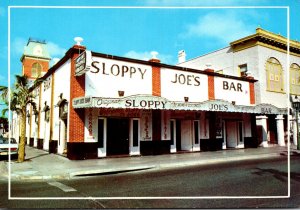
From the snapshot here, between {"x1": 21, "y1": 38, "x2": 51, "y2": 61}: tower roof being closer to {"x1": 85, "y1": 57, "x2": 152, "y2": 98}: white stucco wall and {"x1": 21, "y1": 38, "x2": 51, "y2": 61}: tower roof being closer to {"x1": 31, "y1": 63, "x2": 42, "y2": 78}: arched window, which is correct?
{"x1": 31, "y1": 63, "x2": 42, "y2": 78}: arched window

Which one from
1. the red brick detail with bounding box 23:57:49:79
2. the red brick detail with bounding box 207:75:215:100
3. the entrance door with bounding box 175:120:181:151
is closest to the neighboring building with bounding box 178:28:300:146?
the red brick detail with bounding box 207:75:215:100

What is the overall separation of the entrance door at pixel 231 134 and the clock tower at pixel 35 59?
35.4 meters

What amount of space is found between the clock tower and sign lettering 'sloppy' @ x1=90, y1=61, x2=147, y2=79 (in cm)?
3457

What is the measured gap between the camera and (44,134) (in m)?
22.2

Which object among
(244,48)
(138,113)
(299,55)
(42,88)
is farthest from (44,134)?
(299,55)

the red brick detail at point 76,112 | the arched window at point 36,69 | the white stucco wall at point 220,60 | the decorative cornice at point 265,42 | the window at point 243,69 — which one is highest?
the arched window at point 36,69

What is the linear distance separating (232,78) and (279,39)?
7.15 m

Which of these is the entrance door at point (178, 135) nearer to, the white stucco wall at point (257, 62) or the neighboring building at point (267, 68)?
the neighboring building at point (267, 68)

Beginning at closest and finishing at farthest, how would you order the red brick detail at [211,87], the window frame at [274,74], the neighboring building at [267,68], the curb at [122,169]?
the curb at [122,169] → the red brick detail at [211,87] → the neighboring building at [267,68] → the window frame at [274,74]

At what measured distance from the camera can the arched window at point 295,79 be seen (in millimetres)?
25594

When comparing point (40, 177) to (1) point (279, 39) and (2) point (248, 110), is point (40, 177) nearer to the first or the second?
(2) point (248, 110)

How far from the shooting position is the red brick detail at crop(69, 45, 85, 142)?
1489 centimetres

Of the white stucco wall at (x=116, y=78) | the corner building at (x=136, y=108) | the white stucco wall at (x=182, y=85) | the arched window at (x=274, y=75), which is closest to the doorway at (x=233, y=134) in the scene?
the corner building at (x=136, y=108)

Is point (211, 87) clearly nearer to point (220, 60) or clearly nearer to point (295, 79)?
point (220, 60)
